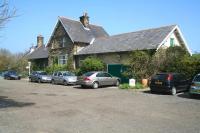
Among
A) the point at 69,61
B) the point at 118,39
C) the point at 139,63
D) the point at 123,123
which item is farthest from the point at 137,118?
the point at 69,61

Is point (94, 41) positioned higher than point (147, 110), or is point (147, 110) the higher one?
point (94, 41)

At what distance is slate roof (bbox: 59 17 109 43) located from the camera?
38.1 meters

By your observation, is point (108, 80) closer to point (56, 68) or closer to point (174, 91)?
point (174, 91)

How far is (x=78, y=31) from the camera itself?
3962 cm

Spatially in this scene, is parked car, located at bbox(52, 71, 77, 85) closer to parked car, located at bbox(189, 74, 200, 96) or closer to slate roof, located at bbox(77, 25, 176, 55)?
slate roof, located at bbox(77, 25, 176, 55)

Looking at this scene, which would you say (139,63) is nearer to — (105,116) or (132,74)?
(132,74)

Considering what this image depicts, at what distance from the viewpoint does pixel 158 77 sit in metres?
19.4

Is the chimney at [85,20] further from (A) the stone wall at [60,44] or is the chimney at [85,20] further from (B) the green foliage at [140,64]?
(B) the green foliage at [140,64]

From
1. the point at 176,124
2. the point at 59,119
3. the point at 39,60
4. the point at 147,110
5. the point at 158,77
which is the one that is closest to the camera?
the point at 176,124

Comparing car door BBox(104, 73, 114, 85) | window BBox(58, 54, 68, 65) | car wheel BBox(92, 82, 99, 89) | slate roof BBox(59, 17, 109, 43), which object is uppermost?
slate roof BBox(59, 17, 109, 43)

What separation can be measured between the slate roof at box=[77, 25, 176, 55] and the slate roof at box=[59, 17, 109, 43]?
5.86 feet

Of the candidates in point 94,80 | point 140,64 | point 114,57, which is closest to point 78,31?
point 114,57

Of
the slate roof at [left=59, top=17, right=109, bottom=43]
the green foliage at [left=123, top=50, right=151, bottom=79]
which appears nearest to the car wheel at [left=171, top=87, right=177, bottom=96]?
the green foliage at [left=123, top=50, right=151, bottom=79]

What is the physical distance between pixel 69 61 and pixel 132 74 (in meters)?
14.0
